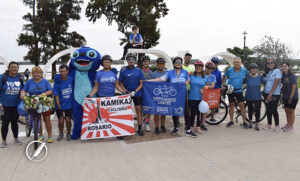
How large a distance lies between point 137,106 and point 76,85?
1435mm

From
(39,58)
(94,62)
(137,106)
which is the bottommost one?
(137,106)

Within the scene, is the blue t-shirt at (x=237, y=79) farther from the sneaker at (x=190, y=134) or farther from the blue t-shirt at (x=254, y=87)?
the sneaker at (x=190, y=134)

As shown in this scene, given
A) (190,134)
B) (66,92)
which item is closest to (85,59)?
(66,92)

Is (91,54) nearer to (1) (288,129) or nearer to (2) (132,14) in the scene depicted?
(1) (288,129)

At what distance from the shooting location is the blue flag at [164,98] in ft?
16.8

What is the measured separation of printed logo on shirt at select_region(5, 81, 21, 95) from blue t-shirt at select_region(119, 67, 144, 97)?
2.05 m

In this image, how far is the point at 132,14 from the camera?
24.8 metres

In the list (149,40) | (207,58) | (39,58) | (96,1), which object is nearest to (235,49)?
(149,40)

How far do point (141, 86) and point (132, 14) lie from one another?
70.4 ft

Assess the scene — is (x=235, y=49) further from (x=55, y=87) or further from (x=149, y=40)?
(x=55, y=87)

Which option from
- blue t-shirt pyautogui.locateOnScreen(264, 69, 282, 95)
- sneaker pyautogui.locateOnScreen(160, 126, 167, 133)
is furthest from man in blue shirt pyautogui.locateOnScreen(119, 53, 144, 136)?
blue t-shirt pyautogui.locateOnScreen(264, 69, 282, 95)

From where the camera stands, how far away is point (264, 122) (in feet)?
21.1

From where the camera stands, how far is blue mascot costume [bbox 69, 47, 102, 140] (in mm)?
4832

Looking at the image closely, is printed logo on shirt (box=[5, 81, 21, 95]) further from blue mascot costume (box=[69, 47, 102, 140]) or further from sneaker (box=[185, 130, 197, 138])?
sneaker (box=[185, 130, 197, 138])
